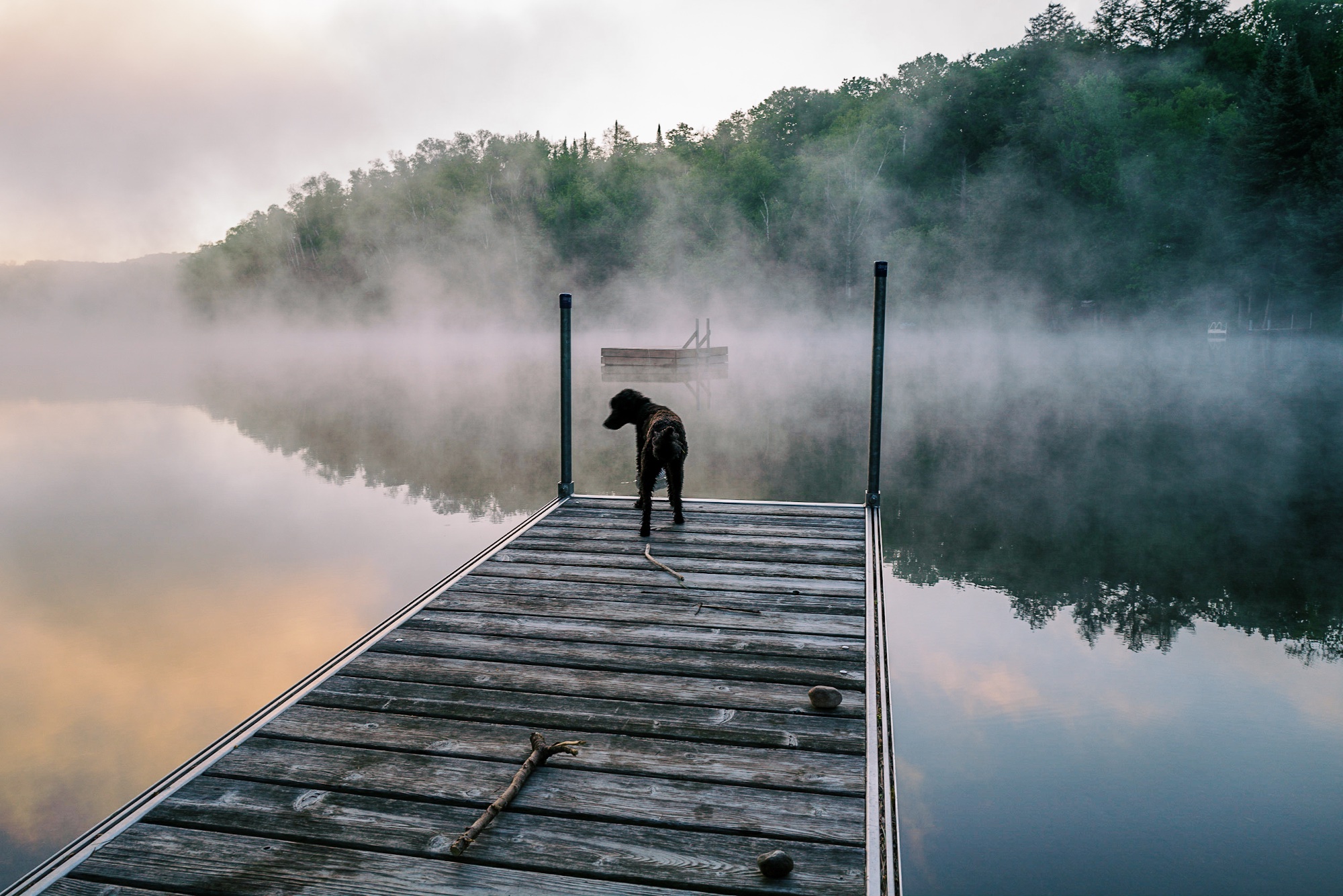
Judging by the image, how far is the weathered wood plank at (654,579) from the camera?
4219 millimetres

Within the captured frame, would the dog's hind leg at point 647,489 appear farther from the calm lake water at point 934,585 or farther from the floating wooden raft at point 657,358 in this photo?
the floating wooden raft at point 657,358

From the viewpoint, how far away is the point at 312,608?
705 cm

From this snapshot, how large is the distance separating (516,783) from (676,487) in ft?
10.4

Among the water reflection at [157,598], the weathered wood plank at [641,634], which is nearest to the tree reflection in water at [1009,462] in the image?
the water reflection at [157,598]

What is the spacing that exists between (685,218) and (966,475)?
47.7m

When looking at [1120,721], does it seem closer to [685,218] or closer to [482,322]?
[685,218]

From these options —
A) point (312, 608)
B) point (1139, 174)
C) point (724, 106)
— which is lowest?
point (312, 608)

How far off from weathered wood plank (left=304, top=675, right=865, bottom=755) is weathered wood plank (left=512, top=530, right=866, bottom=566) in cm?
192

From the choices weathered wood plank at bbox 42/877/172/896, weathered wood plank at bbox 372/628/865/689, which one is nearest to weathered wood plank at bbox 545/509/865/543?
weathered wood plank at bbox 372/628/865/689

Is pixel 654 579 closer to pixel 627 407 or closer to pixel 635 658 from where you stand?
pixel 635 658

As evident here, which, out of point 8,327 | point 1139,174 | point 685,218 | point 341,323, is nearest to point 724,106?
point 685,218

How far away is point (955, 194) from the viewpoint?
165 feet

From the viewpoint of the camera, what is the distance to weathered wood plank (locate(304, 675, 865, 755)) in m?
2.67

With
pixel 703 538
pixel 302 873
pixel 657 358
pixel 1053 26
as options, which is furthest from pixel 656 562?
pixel 1053 26
